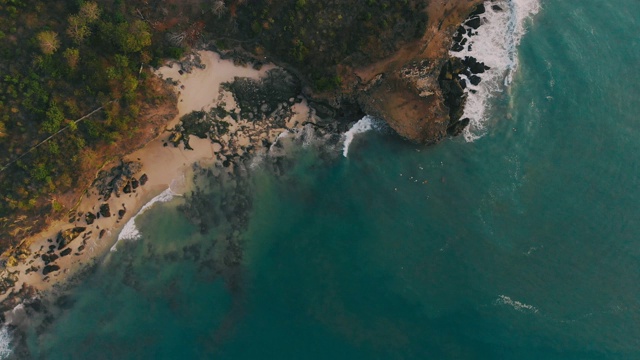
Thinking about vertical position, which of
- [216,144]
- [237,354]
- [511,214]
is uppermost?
[216,144]

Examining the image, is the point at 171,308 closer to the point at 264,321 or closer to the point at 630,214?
the point at 264,321

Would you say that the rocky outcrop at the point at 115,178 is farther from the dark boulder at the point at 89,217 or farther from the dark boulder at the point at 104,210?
the dark boulder at the point at 89,217

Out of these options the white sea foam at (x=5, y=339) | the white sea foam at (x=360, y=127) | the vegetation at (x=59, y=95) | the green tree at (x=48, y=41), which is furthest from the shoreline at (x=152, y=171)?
the green tree at (x=48, y=41)

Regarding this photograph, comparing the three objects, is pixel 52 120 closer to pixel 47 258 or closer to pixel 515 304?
pixel 47 258

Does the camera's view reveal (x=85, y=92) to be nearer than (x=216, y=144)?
Yes

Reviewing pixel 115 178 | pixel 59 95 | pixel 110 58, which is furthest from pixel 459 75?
pixel 59 95

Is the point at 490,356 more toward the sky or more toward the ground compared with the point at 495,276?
more toward the ground

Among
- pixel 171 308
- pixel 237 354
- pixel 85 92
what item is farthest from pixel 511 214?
pixel 85 92
